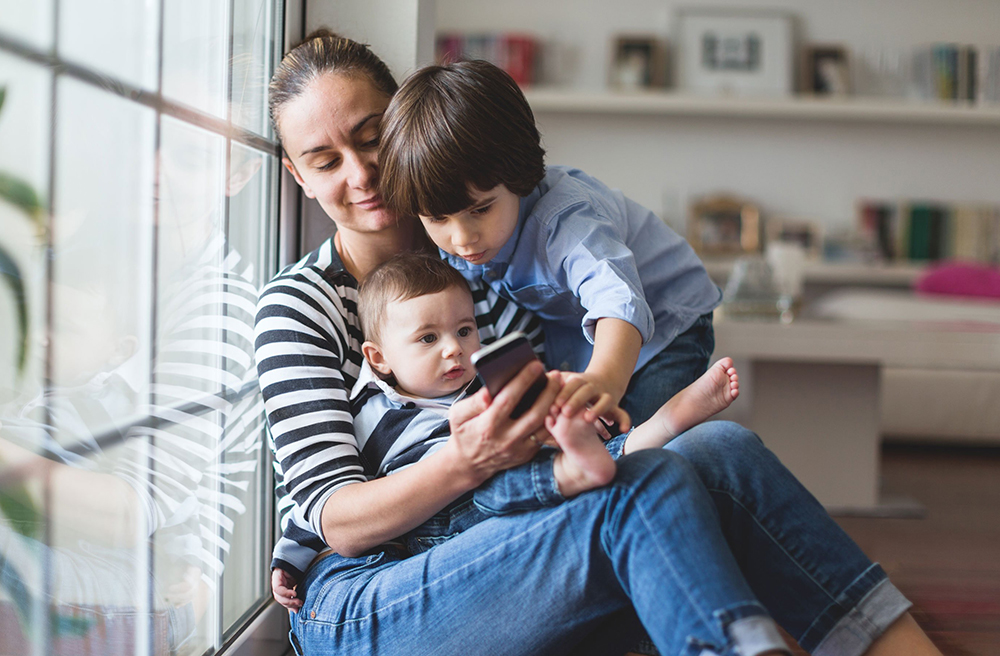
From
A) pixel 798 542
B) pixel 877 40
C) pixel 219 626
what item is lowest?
pixel 219 626

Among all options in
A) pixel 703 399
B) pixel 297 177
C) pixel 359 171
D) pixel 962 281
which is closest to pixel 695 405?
pixel 703 399

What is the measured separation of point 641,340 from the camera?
0.96 m

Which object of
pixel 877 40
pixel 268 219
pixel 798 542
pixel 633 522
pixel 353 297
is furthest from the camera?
pixel 877 40

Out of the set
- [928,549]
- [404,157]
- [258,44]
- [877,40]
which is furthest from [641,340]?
[877,40]

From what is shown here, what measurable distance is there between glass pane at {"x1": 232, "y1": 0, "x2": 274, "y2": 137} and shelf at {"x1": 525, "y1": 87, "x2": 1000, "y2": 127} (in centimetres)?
276

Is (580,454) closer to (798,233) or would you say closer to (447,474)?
(447,474)

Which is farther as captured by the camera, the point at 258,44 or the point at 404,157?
the point at 258,44

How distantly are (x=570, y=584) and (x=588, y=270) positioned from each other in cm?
38

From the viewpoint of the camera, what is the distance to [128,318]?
0.77 m

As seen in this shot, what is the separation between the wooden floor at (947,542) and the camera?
156 cm

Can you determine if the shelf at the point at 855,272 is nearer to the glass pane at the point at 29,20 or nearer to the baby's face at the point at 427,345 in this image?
the baby's face at the point at 427,345

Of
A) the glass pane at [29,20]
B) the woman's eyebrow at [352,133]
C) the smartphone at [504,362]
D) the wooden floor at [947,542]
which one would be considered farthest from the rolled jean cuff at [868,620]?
the glass pane at [29,20]

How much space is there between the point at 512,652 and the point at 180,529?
39 centimetres

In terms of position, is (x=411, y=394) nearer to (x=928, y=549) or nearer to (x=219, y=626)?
(x=219, y=626)
